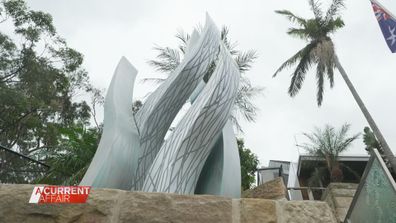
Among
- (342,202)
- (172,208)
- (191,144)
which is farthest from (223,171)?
(342,202)

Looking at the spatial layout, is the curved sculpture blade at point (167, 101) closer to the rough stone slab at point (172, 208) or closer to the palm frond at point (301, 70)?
the rough stone slab at point (172, 208)

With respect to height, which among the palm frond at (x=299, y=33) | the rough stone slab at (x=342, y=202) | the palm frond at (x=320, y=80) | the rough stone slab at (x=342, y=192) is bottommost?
the rough stone slab at (x=342, y=202)

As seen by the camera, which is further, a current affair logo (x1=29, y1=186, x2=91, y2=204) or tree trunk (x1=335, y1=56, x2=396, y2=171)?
tree trunk (x1=335, y1=56, x2=396, y2=171)

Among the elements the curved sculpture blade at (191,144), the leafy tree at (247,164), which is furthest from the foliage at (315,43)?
the curved sculpture blade at (191,144)

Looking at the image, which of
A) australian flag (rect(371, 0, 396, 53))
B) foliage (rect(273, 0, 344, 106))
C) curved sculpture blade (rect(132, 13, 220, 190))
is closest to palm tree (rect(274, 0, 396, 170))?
foliage (rect(273, 0, 344, 106))

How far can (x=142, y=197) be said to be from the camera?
106 inches

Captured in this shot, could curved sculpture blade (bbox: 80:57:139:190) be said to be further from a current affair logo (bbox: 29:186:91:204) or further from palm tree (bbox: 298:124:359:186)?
palm tree (bbox: 298:124:359:186)

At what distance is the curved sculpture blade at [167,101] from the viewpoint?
527 centimetres

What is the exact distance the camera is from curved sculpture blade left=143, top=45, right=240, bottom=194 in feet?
14.1

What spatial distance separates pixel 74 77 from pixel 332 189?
12.0 meters

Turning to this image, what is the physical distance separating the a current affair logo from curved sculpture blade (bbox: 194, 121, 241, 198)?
242cm

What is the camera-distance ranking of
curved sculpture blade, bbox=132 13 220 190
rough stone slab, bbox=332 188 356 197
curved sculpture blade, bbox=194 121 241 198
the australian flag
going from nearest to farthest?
1. curved sculpture blade, bbox=194 121 241 198
2. curved sculpture blade, bbox=132 13 220 190
3. the australian flag
4. rough stone slab, bbox=332 188 356 197

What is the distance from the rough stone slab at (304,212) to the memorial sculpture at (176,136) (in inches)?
69.8

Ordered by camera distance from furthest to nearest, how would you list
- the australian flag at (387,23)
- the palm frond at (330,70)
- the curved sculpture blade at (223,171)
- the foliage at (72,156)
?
the palm frond at (330,70)
the foliage at (72,156)
the australian flag at (387,23)
the curved sculpture blade at (223,171)
